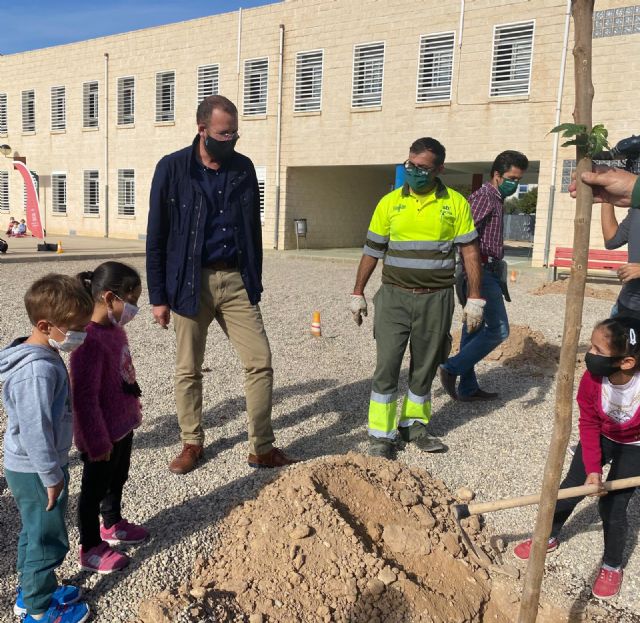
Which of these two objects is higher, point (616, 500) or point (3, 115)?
point (3, 115)

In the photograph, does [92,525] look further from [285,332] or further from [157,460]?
[285,332]

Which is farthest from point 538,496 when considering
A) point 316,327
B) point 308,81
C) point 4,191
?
point 4,191

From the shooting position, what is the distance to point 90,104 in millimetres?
24781

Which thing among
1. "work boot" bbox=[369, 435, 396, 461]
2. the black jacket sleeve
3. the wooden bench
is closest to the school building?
the wooden bench

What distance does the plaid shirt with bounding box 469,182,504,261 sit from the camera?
16.0ft

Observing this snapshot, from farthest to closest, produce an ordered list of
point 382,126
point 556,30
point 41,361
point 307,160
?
1. point 307,160
2. point 382,126
3. point 556,30
4. point 41,361

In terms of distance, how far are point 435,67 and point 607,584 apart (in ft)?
52.9

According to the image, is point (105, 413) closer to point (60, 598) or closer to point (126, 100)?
point (60, 598)

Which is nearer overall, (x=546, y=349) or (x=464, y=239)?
(x=464, y=239)

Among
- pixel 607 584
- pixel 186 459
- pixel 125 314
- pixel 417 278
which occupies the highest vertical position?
pixel 417 278

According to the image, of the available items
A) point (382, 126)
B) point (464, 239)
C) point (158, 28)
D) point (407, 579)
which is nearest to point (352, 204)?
point (382, 126)

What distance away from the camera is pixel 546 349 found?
6.85 meters

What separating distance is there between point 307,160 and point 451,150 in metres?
4.82

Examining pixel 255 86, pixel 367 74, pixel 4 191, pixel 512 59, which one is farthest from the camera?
pixel 4 191
